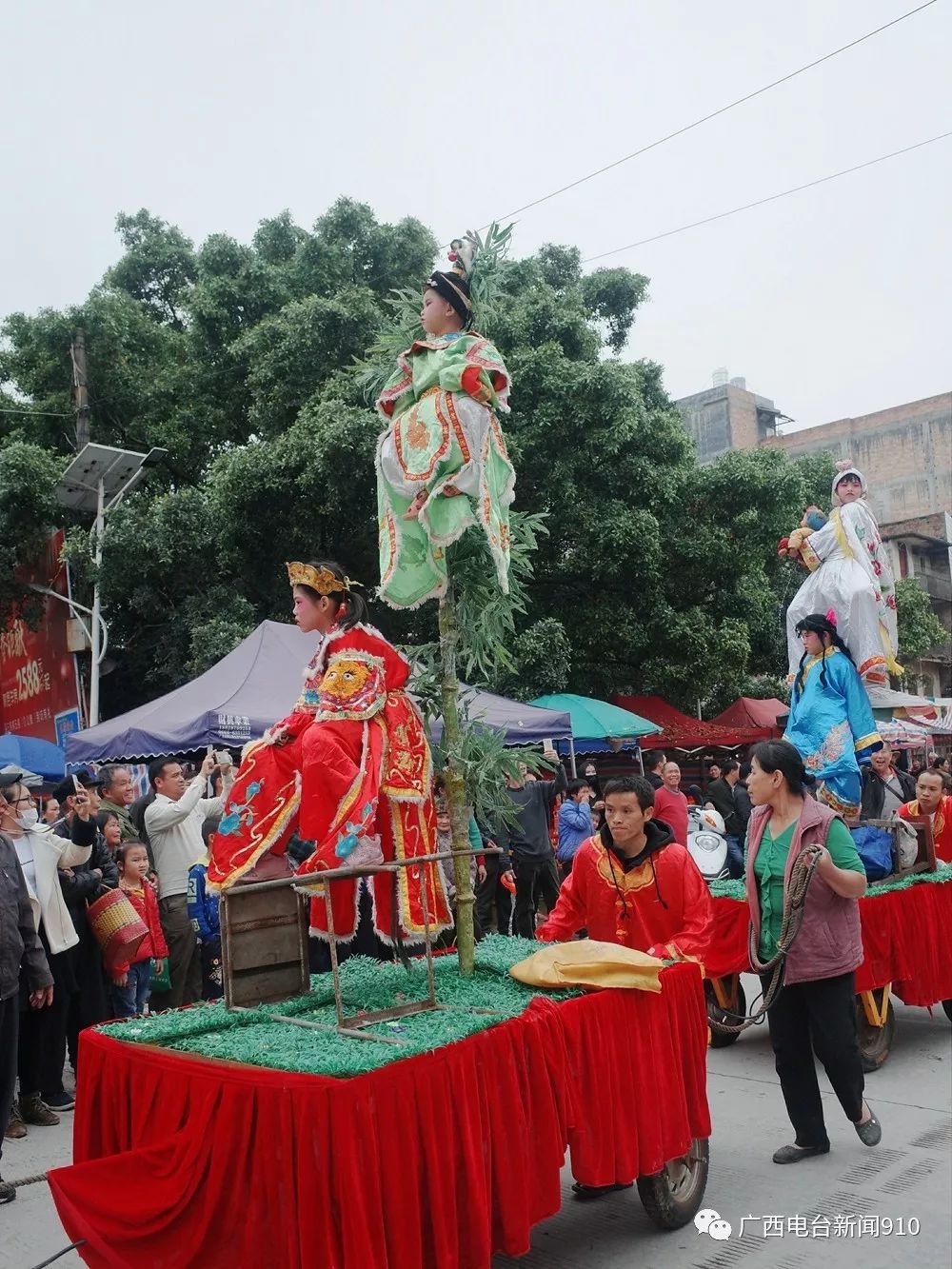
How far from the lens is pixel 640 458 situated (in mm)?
14281

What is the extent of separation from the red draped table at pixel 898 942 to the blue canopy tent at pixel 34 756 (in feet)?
27.6

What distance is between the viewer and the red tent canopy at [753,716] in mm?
17344

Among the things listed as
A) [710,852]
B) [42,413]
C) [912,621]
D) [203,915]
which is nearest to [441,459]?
[203,915]

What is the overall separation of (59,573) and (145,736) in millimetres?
7137

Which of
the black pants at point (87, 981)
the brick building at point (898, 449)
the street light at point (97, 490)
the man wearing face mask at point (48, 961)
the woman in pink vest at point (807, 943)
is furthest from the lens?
the brick building at point (898, 449)

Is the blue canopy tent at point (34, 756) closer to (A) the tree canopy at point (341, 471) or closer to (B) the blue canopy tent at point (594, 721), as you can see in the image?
(A) the tree canopy at point (341, 471)

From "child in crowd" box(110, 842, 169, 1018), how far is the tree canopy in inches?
249

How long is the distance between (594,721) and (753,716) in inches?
228

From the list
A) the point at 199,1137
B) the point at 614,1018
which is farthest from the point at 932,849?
the point at 199,1137

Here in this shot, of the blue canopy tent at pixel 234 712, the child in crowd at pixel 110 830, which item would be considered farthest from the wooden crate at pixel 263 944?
the blue canopy tent at pixel 234 712

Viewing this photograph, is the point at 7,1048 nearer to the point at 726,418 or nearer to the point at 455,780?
the point at 455,780

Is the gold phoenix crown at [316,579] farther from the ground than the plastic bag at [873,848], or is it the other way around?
the gold phoenix crown at [316,579]

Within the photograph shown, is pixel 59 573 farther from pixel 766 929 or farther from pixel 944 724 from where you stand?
pixel 944 724

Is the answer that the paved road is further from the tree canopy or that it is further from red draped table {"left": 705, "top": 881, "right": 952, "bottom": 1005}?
the tree canopy
